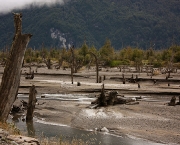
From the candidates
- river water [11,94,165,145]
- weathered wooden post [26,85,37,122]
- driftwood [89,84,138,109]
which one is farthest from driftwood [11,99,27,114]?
driftwood [89,84,138,109]

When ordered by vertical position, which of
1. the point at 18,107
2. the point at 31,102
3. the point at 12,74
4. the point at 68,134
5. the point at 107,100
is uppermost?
the point at 12,74

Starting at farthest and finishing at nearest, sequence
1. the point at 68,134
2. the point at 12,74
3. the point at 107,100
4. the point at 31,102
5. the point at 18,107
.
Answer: the point at 107,100, the point at 18,107, the point at 31,102, the point at 68,134, the point at 12,74

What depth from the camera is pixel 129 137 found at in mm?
18953

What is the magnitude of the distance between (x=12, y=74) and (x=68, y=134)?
739 centimetres

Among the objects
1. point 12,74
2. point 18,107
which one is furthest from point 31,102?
point 12,74

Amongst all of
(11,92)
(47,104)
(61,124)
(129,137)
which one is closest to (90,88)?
(47,104)

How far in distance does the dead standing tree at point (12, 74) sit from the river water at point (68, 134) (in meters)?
3.98

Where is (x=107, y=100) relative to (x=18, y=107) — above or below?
above

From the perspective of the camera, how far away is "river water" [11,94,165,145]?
58.3 feet

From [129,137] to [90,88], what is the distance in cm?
2629

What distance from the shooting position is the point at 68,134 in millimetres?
19641

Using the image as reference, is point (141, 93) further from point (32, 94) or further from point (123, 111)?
point (32, 94)

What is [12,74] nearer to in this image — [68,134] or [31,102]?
[68,134]

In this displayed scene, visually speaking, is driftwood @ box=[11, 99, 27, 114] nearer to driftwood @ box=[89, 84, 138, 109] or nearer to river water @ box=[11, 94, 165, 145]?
river water @ box=[11, 94, 165, 145]
